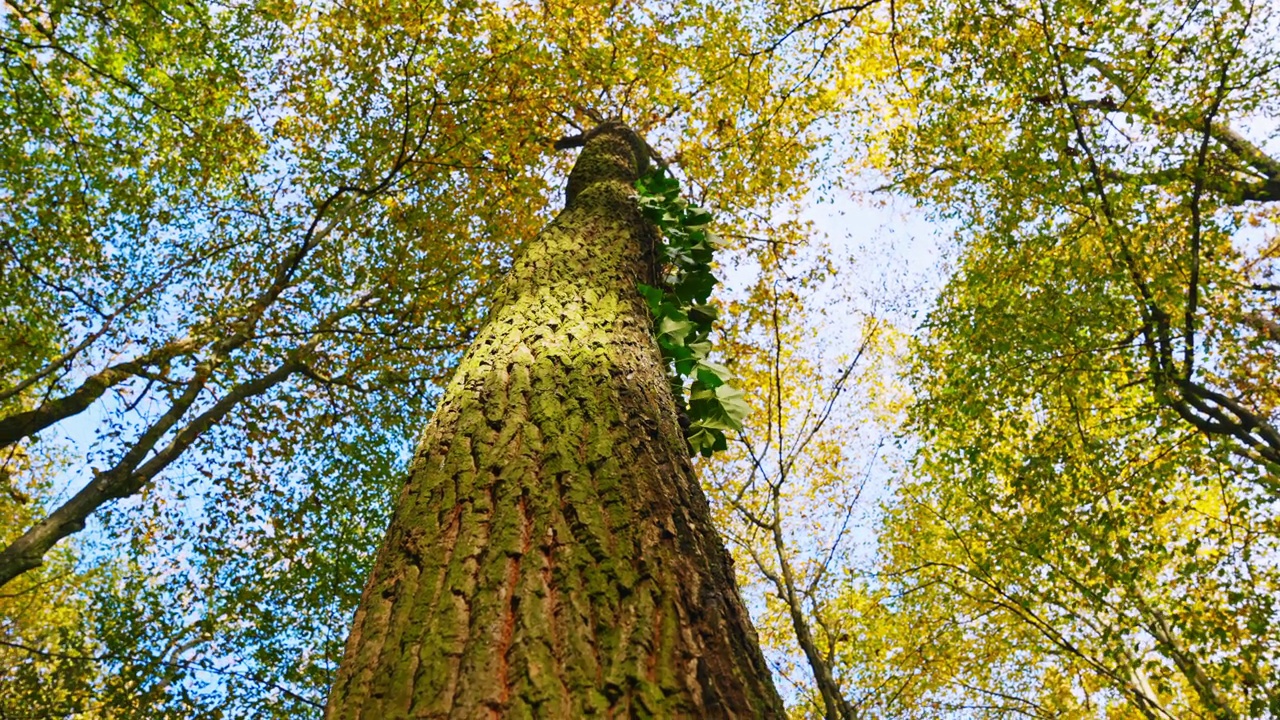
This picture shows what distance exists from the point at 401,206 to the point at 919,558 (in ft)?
27.6

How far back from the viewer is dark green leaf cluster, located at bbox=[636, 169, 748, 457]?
2754 millimetres

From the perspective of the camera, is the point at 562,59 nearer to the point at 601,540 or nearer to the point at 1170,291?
the point at 1170,291

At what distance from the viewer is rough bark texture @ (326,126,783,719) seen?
36.6 inches

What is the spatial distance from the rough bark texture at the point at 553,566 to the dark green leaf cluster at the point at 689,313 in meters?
0.75

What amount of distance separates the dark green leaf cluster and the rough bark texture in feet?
2.45

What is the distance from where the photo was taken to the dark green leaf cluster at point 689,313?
2.75 meters

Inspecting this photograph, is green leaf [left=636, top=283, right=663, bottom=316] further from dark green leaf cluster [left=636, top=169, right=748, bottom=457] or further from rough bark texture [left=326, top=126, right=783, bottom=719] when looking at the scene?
rough bark texture [left=326, top=126, right=783, bottom=719]

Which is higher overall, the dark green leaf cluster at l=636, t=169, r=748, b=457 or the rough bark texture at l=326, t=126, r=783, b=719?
the dark green leaf cluster at l=636, t=169, r=748, b=457

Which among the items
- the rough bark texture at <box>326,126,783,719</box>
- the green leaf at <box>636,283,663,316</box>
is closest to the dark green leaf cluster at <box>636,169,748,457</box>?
the green leaf at <box>636,283,663,316</box>

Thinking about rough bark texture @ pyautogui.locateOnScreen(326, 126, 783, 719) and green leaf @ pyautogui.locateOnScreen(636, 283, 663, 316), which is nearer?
rough bark texture @ pyautogui.locateOnScreen(326, 126, 783, 719)

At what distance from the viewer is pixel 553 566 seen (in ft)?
3.73

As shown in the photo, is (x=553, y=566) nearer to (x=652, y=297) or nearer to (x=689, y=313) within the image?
(x=652, y=297)

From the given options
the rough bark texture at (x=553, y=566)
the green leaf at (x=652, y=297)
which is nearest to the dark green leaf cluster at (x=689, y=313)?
the green leaf at (x=652, y=297)

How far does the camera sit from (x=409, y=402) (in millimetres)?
8539
